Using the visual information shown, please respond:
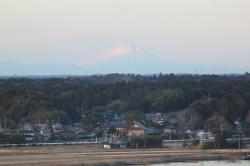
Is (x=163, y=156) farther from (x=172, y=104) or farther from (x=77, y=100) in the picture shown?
(x=77, y=100)

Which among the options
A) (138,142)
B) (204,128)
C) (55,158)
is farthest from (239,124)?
(55,158)

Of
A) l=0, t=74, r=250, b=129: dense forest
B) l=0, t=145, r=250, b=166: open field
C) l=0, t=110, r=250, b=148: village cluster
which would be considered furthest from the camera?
l=0, t=74, r=250, b=129: dense forest

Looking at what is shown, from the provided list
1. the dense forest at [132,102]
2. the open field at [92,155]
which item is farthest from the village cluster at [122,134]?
the open field at [92,155]

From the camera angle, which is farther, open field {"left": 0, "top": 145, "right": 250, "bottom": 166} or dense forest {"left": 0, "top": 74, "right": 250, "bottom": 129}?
dense forest {"left": 0, "top": 74, "right": 250, "bottom": 129}

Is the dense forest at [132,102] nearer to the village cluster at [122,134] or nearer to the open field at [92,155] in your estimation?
the village cluster at [122,134]

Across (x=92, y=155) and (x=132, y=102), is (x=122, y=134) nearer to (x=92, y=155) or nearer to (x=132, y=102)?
(x=132, y=102)

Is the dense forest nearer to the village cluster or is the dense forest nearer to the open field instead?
the village cluster

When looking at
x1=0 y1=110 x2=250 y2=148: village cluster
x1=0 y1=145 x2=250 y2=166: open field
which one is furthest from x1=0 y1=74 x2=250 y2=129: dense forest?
x1=0 y1=145 x2=250 y2=166: open field

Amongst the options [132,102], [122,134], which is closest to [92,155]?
[122,134]
